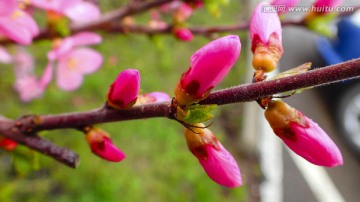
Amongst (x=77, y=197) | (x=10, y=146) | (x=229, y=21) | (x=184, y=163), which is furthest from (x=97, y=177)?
(x=229, y=21)

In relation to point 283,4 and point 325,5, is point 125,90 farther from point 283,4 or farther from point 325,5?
point 325,5

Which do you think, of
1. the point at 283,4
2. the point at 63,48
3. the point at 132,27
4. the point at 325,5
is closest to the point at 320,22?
→ the point at 325,5

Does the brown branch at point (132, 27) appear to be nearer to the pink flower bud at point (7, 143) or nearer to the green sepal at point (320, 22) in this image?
the green sepal at point (320, 22)

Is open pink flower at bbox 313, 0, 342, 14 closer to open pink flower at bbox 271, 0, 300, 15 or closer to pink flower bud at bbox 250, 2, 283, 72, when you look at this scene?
open pink flower at bbox 271, 0, 300, 15

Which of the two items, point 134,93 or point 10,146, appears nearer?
point 134,93

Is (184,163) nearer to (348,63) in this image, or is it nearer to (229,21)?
(229,21)

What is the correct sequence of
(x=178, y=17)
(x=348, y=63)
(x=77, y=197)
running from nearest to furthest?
(x=348, y=63) < (x=178, y=17) < (x=77, y=197)
